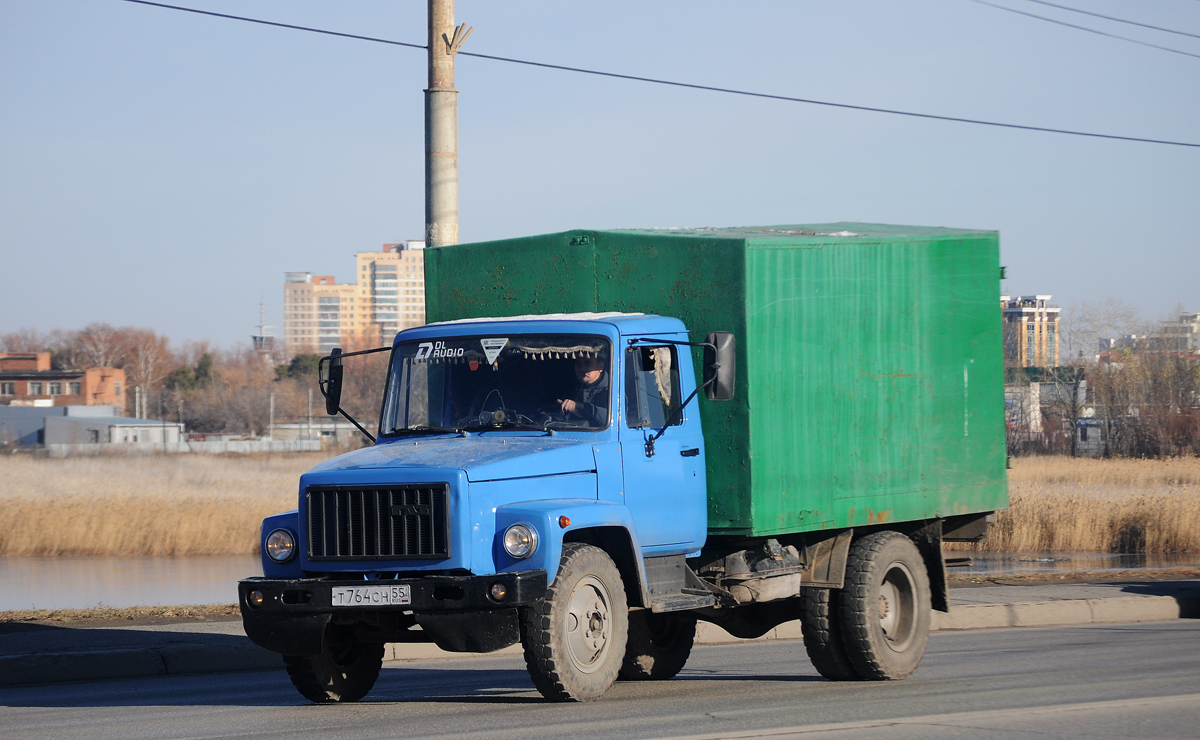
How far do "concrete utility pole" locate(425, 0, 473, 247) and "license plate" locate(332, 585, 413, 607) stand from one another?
19.2 ft

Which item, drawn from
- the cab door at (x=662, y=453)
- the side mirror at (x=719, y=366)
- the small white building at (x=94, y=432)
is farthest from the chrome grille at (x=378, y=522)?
the small white building at (x=94, y=432)

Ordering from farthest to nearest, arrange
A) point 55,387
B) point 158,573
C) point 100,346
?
point 100,346 → point 55,387 → point 158,573

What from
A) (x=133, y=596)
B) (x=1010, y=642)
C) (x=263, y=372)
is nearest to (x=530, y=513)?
(x=1010, y=642)

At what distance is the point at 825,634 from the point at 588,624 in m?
2.92

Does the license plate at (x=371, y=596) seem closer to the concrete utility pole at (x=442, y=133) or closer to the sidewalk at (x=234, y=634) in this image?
the sidewalk at (x=234, y=634)

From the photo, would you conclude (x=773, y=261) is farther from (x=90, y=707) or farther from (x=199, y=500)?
(x=199, y=500)

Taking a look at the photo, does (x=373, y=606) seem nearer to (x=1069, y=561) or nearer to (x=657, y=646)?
(x=657, y=646)

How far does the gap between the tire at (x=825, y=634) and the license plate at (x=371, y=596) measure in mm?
3850

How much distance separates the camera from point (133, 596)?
21.9m

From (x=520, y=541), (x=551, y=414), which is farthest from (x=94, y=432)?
(x=520, y=541)

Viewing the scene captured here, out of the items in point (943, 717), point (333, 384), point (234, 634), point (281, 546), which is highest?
point (333, 384)

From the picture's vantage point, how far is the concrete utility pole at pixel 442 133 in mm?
13195

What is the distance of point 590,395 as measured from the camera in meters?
8.77

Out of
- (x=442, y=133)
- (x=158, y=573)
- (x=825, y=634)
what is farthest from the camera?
(x=158, y=573)
